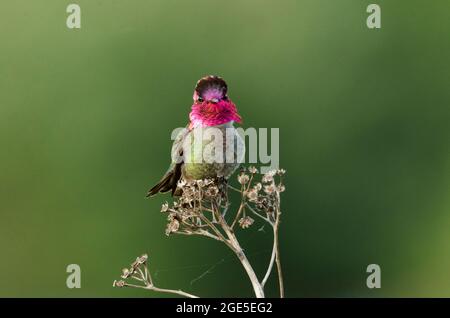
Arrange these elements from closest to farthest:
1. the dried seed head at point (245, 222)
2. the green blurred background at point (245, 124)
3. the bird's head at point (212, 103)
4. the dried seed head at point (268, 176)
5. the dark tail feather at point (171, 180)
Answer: the dried seed head at point (245, 222)
the dried seed head at point (268, 176)
the bird's head at point (212, 103)
the dark tail feather at point (171, 180)
the green blurred background at point (245, 124)

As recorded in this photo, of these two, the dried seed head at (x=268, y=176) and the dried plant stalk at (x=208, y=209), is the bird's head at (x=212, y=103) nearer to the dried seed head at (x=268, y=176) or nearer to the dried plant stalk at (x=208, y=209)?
the dried plant stalk at (x=208, y=209)

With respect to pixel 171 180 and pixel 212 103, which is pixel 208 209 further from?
pixel 171 180

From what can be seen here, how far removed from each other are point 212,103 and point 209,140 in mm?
332

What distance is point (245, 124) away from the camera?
37.7ft

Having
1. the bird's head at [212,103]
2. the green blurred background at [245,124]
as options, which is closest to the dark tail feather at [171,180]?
the bird's head at [212,103]

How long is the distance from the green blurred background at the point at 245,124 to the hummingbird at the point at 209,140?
5658 mm

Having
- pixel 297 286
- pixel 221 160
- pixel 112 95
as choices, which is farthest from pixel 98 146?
pixel 221 160

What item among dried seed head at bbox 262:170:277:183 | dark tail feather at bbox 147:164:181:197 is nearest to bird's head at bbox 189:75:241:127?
dark tail feather at bbox 147:164:181:197

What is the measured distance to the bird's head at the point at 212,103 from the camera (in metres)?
5.45

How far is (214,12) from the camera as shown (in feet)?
45.7

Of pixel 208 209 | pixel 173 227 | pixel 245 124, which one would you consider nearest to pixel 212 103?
pixel 208 209

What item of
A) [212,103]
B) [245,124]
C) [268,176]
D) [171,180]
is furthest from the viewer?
[245,124]

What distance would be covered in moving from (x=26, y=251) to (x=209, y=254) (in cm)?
312

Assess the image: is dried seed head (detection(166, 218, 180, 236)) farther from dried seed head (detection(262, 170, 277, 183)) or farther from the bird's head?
the bird's head
